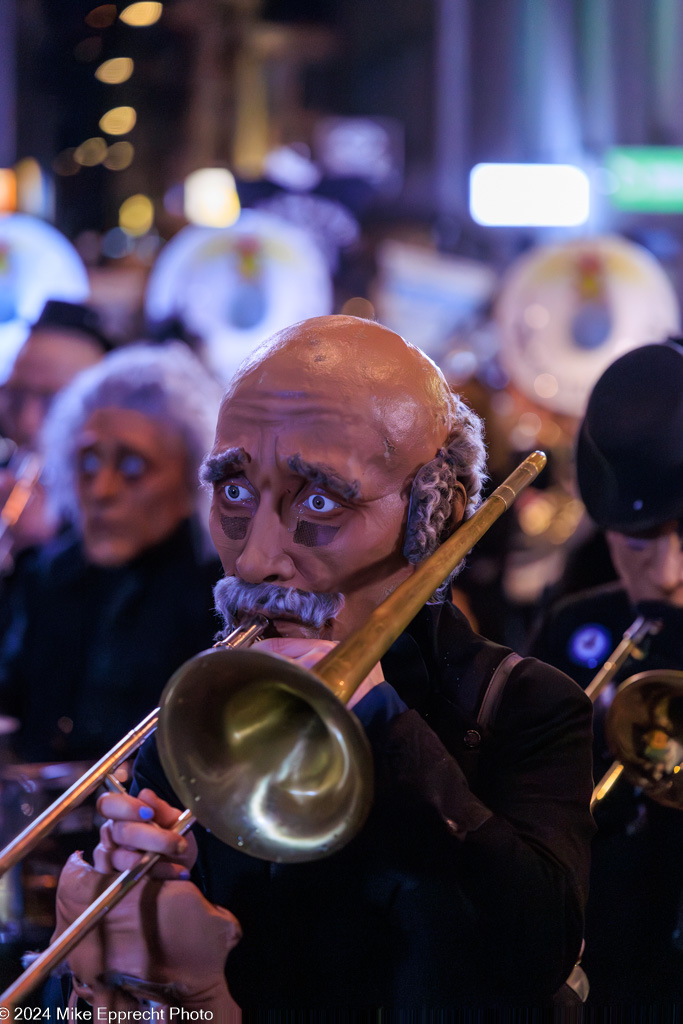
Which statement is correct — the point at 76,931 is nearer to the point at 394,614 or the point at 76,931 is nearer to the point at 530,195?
the point at 394,614

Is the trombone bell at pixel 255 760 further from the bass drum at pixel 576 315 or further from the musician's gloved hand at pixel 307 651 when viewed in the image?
the bass drum at pixel 576 315

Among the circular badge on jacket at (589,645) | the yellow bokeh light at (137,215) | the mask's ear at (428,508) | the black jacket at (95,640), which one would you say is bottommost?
the yellow bokeh light at (137,215)

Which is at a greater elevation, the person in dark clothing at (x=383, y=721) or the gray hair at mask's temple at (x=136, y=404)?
the person in dark clothing at (x=383, y=721)

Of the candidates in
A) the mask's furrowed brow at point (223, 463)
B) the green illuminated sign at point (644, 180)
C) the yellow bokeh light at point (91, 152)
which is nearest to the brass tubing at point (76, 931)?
the mask's furrowed brow at point (223, 463)

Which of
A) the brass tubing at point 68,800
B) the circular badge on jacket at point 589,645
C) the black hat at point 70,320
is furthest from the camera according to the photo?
the black hat at point 70,320

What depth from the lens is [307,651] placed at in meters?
1.42

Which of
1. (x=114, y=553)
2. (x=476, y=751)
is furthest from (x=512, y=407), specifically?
(x=476, y=751)

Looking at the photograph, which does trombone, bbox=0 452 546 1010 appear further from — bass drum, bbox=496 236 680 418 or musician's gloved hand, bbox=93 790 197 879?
bass drum, bbox=496 236 680 418

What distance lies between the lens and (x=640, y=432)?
7.16ft

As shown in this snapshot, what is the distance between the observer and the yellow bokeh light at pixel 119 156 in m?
7.52

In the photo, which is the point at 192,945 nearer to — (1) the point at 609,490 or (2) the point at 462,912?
(2) the point at 462,912

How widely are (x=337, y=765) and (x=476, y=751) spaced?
35 cm

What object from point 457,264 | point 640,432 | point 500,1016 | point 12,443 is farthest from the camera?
point 457,264

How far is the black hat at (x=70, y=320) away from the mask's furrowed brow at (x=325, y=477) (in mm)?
3265
